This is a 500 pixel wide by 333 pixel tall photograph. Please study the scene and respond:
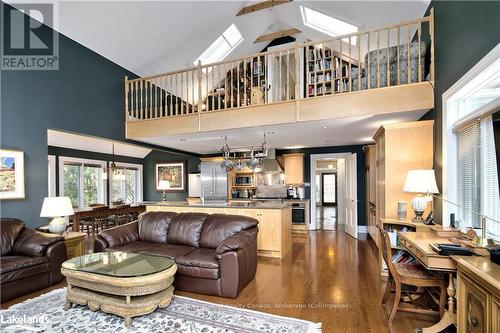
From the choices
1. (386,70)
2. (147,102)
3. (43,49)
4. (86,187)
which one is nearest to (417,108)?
(386,70)

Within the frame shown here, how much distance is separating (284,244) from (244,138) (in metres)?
2.47

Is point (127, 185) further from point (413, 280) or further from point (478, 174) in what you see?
point (478, 174)

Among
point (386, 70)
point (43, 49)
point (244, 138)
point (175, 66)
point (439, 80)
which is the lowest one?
point (244, 138)

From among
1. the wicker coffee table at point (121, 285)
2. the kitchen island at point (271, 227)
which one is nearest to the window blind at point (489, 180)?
the kitchen island at point (271, 227)

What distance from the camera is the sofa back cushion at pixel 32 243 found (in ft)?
10.4

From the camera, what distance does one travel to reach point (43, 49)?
12.8 ft

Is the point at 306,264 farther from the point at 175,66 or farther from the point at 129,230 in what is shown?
the point at 175,66

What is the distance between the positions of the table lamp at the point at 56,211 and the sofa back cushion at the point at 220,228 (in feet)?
6.44

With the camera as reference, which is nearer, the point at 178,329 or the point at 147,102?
the point at 178,329

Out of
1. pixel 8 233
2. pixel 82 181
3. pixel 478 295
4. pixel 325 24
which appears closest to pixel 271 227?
pixel 478 295

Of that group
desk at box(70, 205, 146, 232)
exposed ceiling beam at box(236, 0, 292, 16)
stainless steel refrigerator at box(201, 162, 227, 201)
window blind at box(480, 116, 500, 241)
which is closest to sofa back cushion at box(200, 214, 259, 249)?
window blind at box(480, 116, 500, 241)

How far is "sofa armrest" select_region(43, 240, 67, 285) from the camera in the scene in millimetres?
3204

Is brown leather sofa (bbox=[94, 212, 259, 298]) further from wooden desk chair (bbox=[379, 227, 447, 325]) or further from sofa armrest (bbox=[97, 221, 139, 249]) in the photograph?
wooden desk chair (bbox=[379, 227, 447, 325])

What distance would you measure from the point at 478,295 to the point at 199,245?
9.81 feet
